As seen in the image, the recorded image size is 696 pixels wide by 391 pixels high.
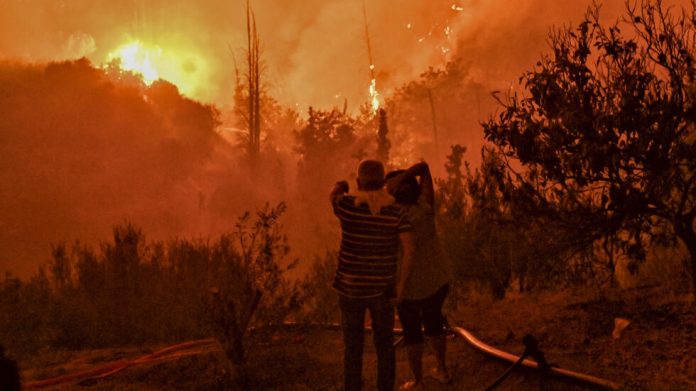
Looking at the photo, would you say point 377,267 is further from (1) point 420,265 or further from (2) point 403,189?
(2) point 403,189

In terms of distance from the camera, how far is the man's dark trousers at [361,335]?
12.4ft

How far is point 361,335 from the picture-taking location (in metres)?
3.88

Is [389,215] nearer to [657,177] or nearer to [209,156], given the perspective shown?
[657,177]

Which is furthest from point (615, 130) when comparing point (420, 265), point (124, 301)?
point (124, 301)

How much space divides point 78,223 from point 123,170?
351cm

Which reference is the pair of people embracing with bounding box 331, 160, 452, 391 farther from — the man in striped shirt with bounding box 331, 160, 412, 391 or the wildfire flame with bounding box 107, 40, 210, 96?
the wildfire flame with bounding box 107, 40, 210, 96

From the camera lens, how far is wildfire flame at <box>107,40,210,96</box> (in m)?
37.7

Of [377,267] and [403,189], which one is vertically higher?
[403,189]

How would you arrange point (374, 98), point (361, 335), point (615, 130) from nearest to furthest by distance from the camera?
point (361, 335) → point (615, 130) → point (374, 98)

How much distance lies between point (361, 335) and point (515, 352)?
2238 mm

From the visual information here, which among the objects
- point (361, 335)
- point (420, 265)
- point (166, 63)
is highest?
point (166, 63)

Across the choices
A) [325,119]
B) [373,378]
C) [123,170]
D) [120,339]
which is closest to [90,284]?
[120,339]

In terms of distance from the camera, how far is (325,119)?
3212 centimetres

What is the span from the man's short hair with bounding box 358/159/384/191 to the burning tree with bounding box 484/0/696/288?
2266 mm
